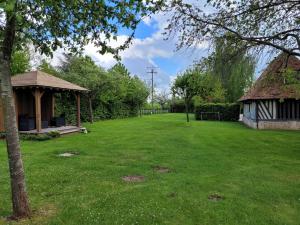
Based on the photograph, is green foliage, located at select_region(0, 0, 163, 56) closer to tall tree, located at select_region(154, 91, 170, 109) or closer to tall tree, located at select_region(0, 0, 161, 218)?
tall tree, located at select_region(0, 0, 161, 218)

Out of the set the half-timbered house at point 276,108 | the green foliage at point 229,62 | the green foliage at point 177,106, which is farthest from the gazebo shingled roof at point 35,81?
the green foliage at point 177,106

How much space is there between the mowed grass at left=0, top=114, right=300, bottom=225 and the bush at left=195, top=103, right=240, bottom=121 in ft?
58.3

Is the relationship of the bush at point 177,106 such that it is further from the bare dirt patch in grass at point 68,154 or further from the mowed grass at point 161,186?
the bare dirt patch in grass at point 68,154

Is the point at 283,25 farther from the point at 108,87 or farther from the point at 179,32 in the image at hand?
the point at 108,87

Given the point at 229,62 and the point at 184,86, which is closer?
the point at 229,62

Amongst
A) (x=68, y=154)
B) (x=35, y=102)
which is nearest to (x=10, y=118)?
(x=68, y=154)

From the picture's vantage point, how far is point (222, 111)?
28125 millimetres

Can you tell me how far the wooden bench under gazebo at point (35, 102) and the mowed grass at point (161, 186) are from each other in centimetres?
416

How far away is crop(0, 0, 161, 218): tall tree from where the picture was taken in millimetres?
3845

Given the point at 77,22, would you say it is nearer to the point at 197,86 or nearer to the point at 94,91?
the point at 197,86

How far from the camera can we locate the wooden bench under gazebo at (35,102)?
13.8 meters

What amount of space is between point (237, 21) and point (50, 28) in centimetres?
628

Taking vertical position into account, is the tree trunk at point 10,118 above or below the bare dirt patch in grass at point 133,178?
above

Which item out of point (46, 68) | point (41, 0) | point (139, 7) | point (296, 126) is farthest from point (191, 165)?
point (46, 68)
